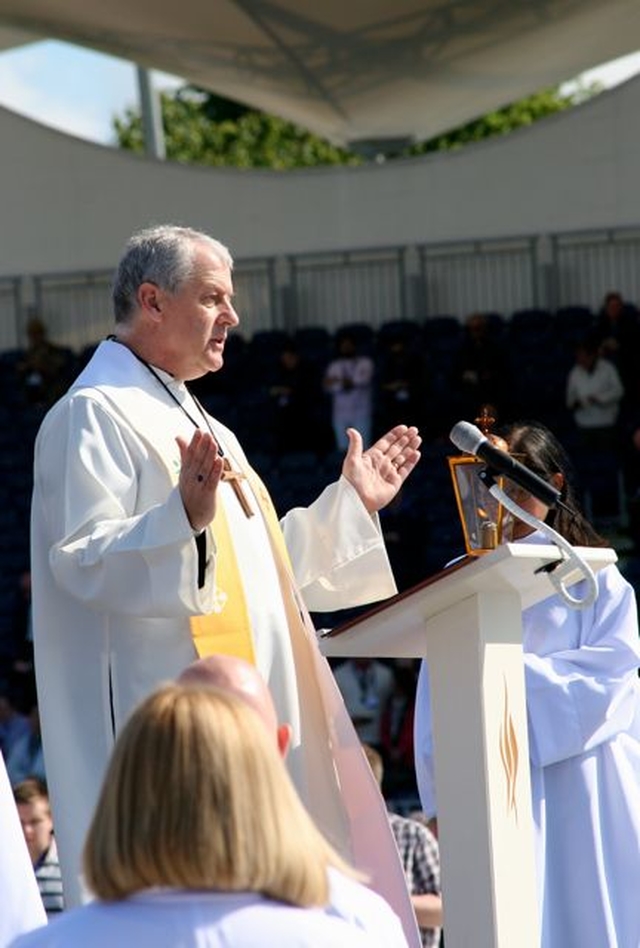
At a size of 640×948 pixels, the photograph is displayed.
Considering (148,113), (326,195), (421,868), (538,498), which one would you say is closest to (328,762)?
(538,498)

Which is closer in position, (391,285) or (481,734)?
(481,734)

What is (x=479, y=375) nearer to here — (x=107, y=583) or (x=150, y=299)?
(x=150, y=299)

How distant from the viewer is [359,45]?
17.9 metres

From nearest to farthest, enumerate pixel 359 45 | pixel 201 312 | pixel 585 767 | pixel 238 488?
pixel 201 312 → pixel 238 488 → pixel 585 767 → pixel 359 45

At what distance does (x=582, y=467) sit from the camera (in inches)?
688

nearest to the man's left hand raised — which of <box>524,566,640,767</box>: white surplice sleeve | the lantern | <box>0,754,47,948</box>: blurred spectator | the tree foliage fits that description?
the lantern

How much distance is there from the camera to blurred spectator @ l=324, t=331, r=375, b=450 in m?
18.4

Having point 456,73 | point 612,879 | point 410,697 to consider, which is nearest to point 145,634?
point 612,879

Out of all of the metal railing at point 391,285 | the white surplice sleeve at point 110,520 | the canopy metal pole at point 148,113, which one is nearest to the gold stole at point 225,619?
the white surplice sleeve at point 110,520

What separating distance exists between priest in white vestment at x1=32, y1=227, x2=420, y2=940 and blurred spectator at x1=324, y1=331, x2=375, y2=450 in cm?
1352

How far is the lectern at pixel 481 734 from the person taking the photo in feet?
13.6

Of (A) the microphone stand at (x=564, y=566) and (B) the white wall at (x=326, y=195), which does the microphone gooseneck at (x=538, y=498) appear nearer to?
(A) the microphone stand at (x=564, y=566)

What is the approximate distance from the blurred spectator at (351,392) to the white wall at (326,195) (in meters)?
2.90

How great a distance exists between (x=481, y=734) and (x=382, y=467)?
0.86 metres
